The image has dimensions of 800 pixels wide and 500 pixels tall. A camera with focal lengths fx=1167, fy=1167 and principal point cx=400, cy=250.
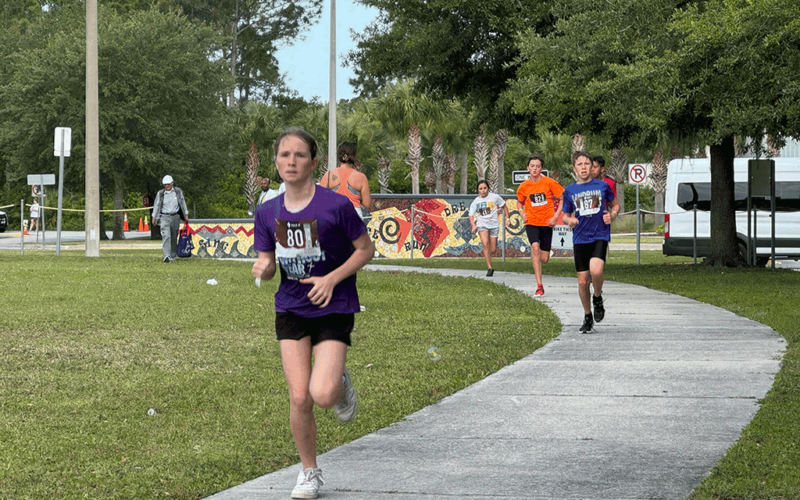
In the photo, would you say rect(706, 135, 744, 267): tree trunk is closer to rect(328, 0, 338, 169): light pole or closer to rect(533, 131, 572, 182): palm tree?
rect(328, 0, 338, 169): light pole

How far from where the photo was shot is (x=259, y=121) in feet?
202

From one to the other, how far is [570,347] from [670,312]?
136 inches

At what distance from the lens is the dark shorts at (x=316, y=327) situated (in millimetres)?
5086

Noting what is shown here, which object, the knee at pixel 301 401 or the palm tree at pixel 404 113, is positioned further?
the palm tree at pixel 404 113

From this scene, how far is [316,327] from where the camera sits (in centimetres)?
511

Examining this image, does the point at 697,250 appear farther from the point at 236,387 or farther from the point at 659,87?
the point at 236,387

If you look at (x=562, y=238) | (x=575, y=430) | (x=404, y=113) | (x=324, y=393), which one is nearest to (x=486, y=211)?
(x=562, y=238)

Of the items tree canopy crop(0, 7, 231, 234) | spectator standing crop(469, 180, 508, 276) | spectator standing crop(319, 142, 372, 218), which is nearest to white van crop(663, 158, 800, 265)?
spectator standing crop(469, 180, 508, 276)

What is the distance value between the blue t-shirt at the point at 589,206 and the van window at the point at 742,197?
14190mm

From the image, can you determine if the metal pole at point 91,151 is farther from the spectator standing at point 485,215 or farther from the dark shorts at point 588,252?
the dark shorts at point 588,252

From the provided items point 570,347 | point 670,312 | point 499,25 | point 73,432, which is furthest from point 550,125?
point 73,432

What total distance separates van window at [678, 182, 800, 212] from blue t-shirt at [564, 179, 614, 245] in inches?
559

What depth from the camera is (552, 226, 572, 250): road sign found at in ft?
96.4

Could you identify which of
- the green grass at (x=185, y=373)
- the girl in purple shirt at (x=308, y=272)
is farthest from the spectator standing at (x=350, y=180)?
the girl in purple shirt at (x=308, y=272)
